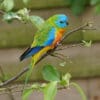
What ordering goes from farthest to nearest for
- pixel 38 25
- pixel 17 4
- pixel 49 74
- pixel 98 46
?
1. pixel 98 46
2. pixel 17 4
3. pixel 38 25
4. pixel 49 74

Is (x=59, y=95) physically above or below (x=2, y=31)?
below

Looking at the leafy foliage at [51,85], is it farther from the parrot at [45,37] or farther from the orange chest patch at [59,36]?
the orange chest patch at [59,36]

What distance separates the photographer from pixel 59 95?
313 centimetres

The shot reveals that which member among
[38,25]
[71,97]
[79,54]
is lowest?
[71,97]

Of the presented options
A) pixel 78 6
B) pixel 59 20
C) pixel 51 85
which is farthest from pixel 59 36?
pixel 78 6

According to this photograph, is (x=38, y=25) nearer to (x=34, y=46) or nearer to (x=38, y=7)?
(x=34, y=46)

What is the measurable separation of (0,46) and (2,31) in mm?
90

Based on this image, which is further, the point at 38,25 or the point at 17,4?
the point at 17,4

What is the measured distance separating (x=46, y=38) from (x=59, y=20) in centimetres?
13

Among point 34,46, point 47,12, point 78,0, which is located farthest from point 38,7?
point 34,46

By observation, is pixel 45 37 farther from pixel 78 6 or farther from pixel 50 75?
pixel 78 6

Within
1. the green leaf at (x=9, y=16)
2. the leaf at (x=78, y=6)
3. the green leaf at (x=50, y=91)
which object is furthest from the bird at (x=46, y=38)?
the leaf at (x=78, y=6)

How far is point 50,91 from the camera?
1.15 metres

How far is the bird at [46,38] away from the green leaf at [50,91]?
246 mm
